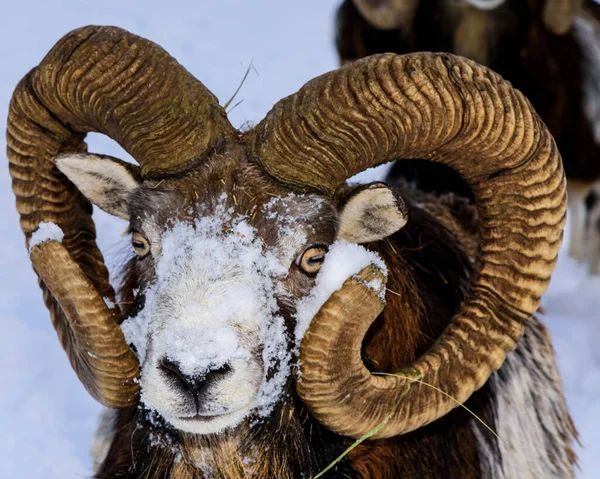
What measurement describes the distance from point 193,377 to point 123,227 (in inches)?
→ 167

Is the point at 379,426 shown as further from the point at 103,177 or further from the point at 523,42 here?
the point at 523,42

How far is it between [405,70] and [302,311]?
119 cm

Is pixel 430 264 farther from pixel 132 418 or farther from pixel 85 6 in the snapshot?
pixel 85 6

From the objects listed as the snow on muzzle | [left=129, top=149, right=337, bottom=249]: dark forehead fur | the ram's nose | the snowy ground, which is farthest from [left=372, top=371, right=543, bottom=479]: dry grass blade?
the snowy ground

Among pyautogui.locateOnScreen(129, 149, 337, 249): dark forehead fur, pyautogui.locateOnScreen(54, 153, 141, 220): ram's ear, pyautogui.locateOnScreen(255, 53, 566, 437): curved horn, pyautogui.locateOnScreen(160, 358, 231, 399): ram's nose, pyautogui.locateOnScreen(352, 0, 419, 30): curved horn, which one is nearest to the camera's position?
pyautogui.locateOnScreen(160, 358, 231, 399): ram's nose

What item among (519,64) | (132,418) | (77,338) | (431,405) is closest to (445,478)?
(431,405)

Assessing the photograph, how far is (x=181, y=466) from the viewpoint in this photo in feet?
14.2

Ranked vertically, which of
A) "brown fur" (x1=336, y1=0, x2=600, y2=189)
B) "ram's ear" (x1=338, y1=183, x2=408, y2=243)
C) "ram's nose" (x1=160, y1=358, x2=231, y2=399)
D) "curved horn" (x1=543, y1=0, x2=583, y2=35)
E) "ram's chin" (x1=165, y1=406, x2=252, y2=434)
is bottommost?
"ram's chin" (x1=165, y1=406, x2=252, y2=434)

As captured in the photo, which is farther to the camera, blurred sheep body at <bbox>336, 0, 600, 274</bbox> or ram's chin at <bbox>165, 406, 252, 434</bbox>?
blurred sheep body at <bbox>336, 0, 600, 274</bbox>

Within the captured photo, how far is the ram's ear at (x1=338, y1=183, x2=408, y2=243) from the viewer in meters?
4.23

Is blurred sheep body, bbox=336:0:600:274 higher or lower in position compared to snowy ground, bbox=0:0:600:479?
higher

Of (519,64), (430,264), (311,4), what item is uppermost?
(311,4)

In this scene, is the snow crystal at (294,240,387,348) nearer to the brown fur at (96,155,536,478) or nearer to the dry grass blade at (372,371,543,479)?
the brown fur at (96,155,536,478)

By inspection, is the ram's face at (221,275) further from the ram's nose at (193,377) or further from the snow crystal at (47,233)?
the snow crystal at (47,233)
